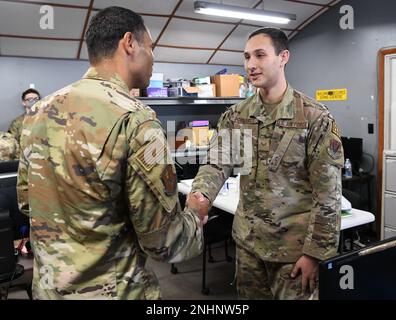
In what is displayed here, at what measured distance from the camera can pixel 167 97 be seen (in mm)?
4473

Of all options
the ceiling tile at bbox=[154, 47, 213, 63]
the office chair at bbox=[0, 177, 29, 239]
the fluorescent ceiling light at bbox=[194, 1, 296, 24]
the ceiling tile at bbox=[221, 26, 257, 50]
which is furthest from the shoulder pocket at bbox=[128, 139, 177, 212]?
the ceiling tile at bbox=[221, 26, 257, 50]

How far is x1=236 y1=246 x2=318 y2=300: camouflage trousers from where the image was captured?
1.44 metres

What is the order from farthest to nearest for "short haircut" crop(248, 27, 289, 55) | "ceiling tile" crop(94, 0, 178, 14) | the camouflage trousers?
"ceiling tile" crop(94, 0, 178, 14) → "short haircut" crop(248, 27, 289, 55) → the camouflage trousers

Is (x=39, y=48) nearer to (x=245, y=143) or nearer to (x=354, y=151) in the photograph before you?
(x=245, y=143)

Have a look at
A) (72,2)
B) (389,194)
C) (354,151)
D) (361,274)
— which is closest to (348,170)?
(354,151)

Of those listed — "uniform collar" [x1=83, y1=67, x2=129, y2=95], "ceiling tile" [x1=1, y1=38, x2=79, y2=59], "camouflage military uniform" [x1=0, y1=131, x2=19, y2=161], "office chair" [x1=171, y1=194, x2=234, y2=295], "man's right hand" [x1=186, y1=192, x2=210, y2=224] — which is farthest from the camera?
"ceiling tile" [x1=1, y1=38, x2=79, y2=59]

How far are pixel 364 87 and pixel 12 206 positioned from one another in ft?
13.9

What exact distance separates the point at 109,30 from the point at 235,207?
1816 mm

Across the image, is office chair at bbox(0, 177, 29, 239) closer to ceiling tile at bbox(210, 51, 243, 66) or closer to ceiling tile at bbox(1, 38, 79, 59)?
ceiling tile at bbox(1, 38, 79, 59)

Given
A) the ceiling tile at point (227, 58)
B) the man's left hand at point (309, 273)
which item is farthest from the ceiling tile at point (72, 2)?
the man's left hand at point (309, 273)

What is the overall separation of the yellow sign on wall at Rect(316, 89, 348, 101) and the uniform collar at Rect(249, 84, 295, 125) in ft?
11.8

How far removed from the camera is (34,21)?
3.69 meters
